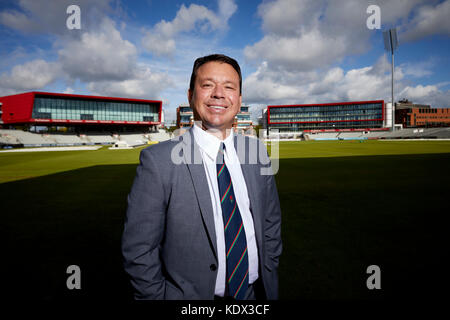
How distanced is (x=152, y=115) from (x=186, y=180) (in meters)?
76.5

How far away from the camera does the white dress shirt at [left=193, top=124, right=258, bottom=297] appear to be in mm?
1675

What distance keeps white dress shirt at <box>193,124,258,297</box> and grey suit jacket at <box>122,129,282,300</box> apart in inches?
3.5

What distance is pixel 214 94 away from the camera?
1698 mm

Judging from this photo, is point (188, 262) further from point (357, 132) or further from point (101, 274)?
point (357, 132)

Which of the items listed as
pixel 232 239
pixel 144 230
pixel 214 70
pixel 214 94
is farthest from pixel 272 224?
pixel 214 70

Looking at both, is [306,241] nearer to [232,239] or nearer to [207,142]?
[232,239]

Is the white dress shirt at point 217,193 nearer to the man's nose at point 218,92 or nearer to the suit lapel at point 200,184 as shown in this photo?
the suit lapel at point 200,184

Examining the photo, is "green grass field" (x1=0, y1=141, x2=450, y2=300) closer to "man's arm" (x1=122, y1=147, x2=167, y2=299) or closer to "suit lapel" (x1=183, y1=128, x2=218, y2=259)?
"man's arm" (x1=122, y1=147, x2=167, y2=299)

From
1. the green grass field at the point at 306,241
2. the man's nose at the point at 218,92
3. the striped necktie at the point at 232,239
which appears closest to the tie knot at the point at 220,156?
the striped necktie at the point at 232,239

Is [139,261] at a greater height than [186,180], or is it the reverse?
[186,180]

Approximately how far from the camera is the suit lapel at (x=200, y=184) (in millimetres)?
1554

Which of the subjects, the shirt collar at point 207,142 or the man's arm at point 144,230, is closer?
the man's arm at point 144,230

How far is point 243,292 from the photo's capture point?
1.75 meters

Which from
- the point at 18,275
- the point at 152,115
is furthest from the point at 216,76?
the point at 152,115
